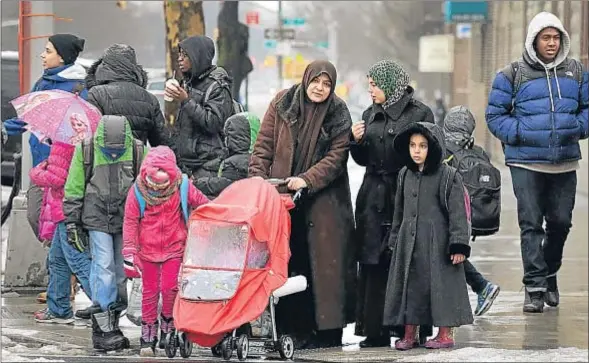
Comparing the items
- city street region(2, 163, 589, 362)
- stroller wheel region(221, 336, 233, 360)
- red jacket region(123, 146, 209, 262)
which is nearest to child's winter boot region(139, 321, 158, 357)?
city street region(2, 163, 589, 362)

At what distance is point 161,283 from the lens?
9531 millimetres

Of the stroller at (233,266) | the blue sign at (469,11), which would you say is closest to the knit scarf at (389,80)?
the stroller at (233,266)

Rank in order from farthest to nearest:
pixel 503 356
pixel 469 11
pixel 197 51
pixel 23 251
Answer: pixel 469 11 < pixel 23 251 < pixel 197 51 < pixel 503 356

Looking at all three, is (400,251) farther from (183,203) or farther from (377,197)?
(183,203)

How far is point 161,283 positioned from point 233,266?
669mm

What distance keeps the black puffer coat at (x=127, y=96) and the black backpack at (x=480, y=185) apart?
2132 mm

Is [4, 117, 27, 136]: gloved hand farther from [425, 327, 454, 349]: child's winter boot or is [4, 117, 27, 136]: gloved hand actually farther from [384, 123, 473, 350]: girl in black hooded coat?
[425, 327, 454, 349]: child's winter boot

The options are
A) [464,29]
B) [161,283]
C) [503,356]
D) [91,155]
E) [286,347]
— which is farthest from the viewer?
[464,29]

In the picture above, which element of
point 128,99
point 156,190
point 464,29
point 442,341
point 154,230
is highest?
point 464,29

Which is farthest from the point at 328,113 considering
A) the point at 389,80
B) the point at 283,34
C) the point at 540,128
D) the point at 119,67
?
the point at 283,34

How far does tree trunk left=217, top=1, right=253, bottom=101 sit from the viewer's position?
2941 centimetres

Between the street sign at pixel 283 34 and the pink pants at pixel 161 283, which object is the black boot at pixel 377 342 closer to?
the pink pants at pixel 161 283

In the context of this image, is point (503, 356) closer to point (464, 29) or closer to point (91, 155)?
point (91, 155)

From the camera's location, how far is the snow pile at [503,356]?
8.90 metres
